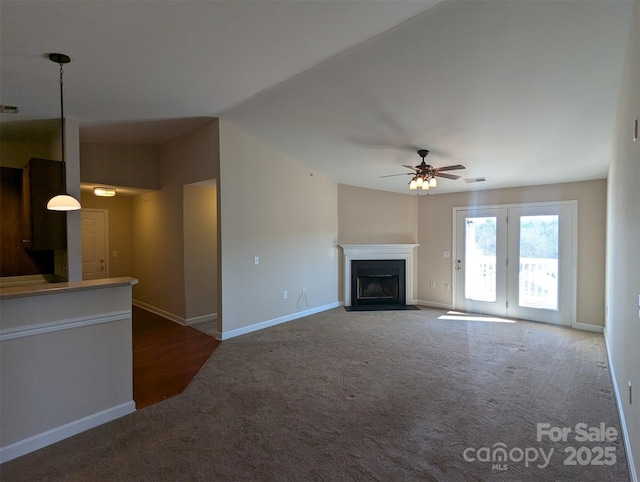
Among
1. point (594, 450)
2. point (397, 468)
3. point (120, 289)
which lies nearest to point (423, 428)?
point (397, 468)

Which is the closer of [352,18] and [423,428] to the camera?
[352,18]

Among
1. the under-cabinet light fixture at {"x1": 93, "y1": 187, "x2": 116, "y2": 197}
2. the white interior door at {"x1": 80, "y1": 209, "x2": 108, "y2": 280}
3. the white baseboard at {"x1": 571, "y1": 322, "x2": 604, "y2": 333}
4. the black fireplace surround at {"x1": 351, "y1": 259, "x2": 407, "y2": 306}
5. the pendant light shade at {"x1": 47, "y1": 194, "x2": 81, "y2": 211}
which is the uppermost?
the under-cabinet light fixture at {"x1": 93, "y1": 187, "x2": 116, "y2": 197}

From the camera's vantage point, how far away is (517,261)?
565cm

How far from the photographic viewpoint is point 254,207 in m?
4.94

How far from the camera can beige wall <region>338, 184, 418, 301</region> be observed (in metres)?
6.79

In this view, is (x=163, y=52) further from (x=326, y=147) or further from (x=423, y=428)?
(x=423, y=428)

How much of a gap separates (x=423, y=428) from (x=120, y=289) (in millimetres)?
2730

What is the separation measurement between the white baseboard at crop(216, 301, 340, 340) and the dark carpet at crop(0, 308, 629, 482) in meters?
0.23

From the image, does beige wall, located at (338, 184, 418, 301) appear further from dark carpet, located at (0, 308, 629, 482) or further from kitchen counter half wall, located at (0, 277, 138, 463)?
kitchen counter half wall, located at (0, 277, 138, 463)

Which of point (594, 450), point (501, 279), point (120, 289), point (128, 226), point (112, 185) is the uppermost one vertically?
point (112, 185)

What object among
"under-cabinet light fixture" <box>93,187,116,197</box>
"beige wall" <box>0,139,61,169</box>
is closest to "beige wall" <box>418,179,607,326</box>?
"under-cabinet light fixture" <box>93,187,116,197</box>

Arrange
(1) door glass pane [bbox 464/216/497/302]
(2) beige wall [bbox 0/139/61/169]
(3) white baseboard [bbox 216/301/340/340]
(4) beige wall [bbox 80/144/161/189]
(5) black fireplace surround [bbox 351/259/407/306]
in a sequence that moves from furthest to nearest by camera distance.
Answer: (5) black fireplace surround [bbox 351/259/407/306] < (1) door glass pane [bbox 464/216/497/302] < (4) beige wall [bbox 80/144/161/189] < (3) white baseboard [bbox 216/301/340/340] < (2) beige wall [bbox 0/139/61/169]

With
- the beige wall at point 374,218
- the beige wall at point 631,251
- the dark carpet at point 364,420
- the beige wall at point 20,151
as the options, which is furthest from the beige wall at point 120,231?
the beige wall at point 631,251

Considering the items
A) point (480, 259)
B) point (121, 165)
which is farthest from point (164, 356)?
point (480, 259)
